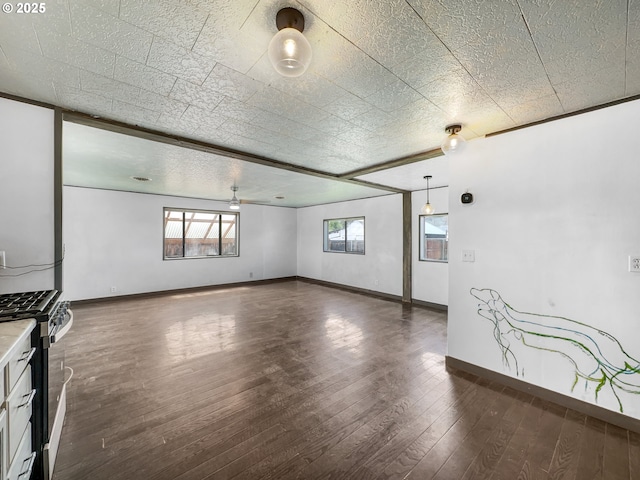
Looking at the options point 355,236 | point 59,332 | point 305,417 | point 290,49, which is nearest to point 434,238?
point 355,236

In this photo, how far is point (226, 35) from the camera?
1.36 meters

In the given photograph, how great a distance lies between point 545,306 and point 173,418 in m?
3.23

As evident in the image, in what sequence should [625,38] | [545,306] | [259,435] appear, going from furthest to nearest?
[545,306] → [259,435] → [625,38]

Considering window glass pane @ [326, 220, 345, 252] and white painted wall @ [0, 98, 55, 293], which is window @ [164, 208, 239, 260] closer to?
window glass pane @ [326, 220, 345, 252]

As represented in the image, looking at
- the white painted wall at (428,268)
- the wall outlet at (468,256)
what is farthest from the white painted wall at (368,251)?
the wall outlet at (468,256)

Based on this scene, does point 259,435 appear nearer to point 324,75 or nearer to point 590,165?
point 324,75

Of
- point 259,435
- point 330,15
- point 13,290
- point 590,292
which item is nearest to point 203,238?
point 13,290

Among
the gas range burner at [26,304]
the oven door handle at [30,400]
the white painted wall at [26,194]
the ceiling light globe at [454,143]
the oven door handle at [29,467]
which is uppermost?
the ceiling light globe at [454,143]

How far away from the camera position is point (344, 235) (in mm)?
7473

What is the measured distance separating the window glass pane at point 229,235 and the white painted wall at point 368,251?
231cm

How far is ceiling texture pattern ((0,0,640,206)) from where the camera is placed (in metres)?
1.23

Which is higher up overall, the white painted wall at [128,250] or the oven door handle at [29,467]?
the white painted wall at [128,250]

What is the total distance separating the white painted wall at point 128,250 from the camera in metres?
5.32

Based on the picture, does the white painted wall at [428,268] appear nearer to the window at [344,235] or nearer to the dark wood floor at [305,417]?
the window at [344,235]
